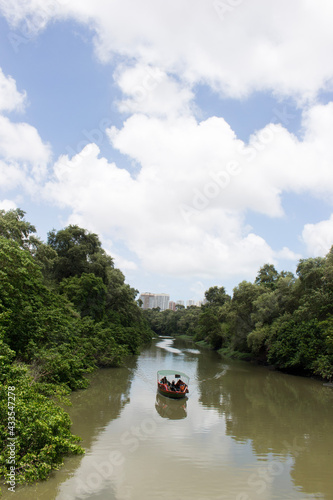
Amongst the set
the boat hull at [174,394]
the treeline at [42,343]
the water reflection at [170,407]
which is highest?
the treeline at [42,343]

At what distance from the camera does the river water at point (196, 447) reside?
314 inches

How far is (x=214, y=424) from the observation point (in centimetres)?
1374

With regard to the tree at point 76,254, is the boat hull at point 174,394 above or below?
below

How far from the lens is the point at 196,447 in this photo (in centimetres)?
1088

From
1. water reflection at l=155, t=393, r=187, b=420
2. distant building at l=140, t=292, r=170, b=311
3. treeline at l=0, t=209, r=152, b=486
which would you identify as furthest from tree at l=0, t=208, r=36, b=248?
distant building at l=140, t=292, r=170, b=311

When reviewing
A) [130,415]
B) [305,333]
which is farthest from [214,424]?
[305,333]

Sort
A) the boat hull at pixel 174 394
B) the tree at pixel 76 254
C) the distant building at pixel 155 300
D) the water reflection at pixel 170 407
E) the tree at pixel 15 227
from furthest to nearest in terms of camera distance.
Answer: the distant building at pixel 155 300 → the tree at pixel 76 254 → the tree at pixel 15 227 → the boat hull at pixel 174 394 → the water reflection at pixel 170 407

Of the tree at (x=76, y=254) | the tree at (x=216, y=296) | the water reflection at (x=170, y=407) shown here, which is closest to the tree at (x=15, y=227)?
the tree at (x=76, y=254)

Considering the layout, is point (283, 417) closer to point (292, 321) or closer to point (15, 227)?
point (292, 321)

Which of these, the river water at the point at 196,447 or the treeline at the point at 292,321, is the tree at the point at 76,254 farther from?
the river water at the point at 196,447

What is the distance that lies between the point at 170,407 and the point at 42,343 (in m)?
6.94

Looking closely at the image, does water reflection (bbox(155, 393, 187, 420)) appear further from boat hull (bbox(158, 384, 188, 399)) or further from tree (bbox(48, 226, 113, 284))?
tree (bbox(48, 226, 113, 284))

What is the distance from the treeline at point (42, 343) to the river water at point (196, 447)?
2.43ft

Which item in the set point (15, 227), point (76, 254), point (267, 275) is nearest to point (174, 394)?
point (15, 227)
